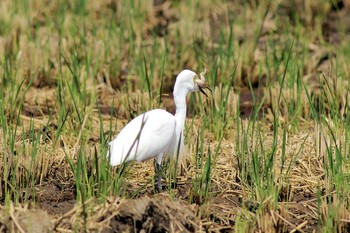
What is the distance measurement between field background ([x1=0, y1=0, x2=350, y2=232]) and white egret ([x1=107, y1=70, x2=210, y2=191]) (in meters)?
0.10

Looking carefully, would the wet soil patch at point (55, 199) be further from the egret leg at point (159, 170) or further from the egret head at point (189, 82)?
the egret head at point (189, 82)

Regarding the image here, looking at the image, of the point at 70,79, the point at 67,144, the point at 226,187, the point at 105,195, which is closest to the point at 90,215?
the point at 105,195

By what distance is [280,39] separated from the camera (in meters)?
8.28

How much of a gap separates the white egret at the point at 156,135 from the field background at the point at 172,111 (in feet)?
0.34

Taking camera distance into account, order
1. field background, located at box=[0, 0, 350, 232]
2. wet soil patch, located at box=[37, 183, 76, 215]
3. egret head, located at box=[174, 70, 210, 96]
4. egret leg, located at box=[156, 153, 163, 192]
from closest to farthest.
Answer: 1. field background, located at box=[0, 0, 350, 232]
2. wet soil patch, located at box=[37, 183, 76, 215]
3. egret leg, located at box=[156, 153, 163, 192]
4. egret head, located at box=[174, 70, 210, 96]

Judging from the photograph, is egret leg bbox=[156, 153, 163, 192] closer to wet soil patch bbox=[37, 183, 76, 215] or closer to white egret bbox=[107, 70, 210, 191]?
white egret bbox=[107, 70, 210, 191]

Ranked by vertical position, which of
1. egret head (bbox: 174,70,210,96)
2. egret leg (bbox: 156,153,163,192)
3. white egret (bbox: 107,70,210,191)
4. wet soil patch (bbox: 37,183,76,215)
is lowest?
wet soil patch (bbox: 37,183,76,215)

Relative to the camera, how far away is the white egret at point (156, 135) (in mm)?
4949

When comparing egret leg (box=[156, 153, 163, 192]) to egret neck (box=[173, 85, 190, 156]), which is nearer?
egret leg (box=[156, 153, 163, 192])

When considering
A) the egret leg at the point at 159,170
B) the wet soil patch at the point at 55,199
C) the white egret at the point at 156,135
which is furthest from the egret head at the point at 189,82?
the wet soil patch at the point at 55,199

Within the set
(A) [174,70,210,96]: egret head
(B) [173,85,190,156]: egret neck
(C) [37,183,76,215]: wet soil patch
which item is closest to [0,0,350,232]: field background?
(C) [37,183,76,215]: wet soil patch

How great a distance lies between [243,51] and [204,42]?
0.31 m

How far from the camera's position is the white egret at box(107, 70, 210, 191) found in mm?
4949

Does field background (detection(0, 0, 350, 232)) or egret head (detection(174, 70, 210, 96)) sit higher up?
egret head (detection(174, 70, 210, 96))
